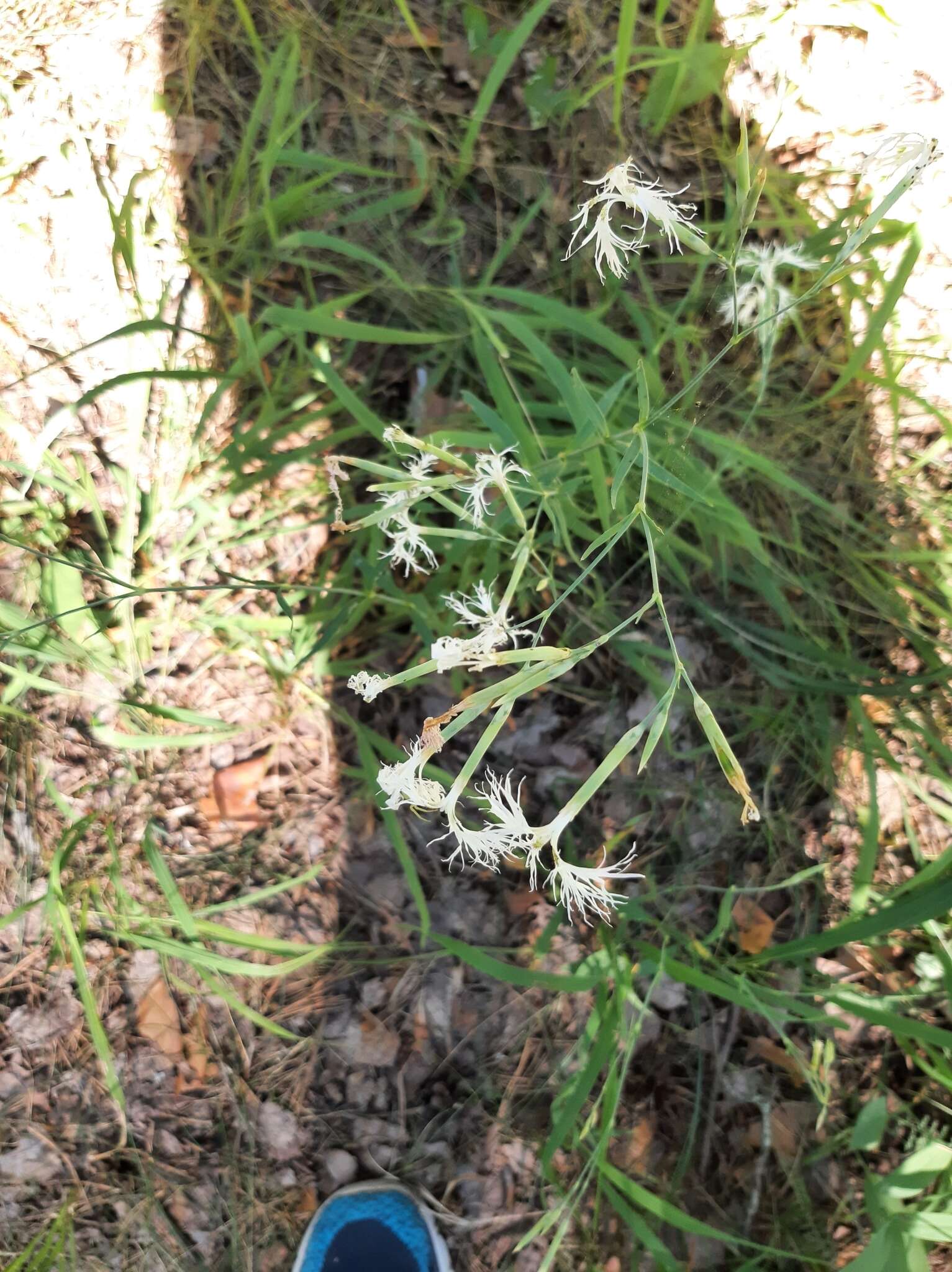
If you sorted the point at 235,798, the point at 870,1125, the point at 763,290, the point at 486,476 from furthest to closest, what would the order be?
the point at 235,798, the point at 870,1125, the point at 763,290, the point at 486,476

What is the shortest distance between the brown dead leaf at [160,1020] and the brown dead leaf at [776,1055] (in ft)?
2.87

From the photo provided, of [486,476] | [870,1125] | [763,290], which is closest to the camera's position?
[486,476]

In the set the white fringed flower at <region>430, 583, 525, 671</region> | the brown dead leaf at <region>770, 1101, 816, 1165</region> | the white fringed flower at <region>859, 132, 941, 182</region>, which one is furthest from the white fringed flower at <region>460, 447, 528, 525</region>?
the brown dead leaf at <region>770, 1101, 816, 1165</region>

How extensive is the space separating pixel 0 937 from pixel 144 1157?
393 mm

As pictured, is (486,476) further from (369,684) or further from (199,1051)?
(199,1051)

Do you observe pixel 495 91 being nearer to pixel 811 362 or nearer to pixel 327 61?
pixel 327 61

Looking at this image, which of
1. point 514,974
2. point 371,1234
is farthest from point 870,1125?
point 371,1234

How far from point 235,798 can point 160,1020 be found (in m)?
0.34

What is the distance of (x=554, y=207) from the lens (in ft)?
4.73

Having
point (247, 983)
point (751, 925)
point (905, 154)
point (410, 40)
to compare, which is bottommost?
point (247, 983)

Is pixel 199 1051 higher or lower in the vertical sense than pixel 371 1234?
higher

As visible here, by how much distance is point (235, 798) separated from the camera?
53.4 inches

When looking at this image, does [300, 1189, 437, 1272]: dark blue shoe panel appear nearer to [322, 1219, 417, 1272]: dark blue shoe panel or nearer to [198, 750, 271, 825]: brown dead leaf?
[322, 1219, 417, 1272]: dark blue shoe panel

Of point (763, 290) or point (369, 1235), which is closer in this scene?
point (763, 290)
